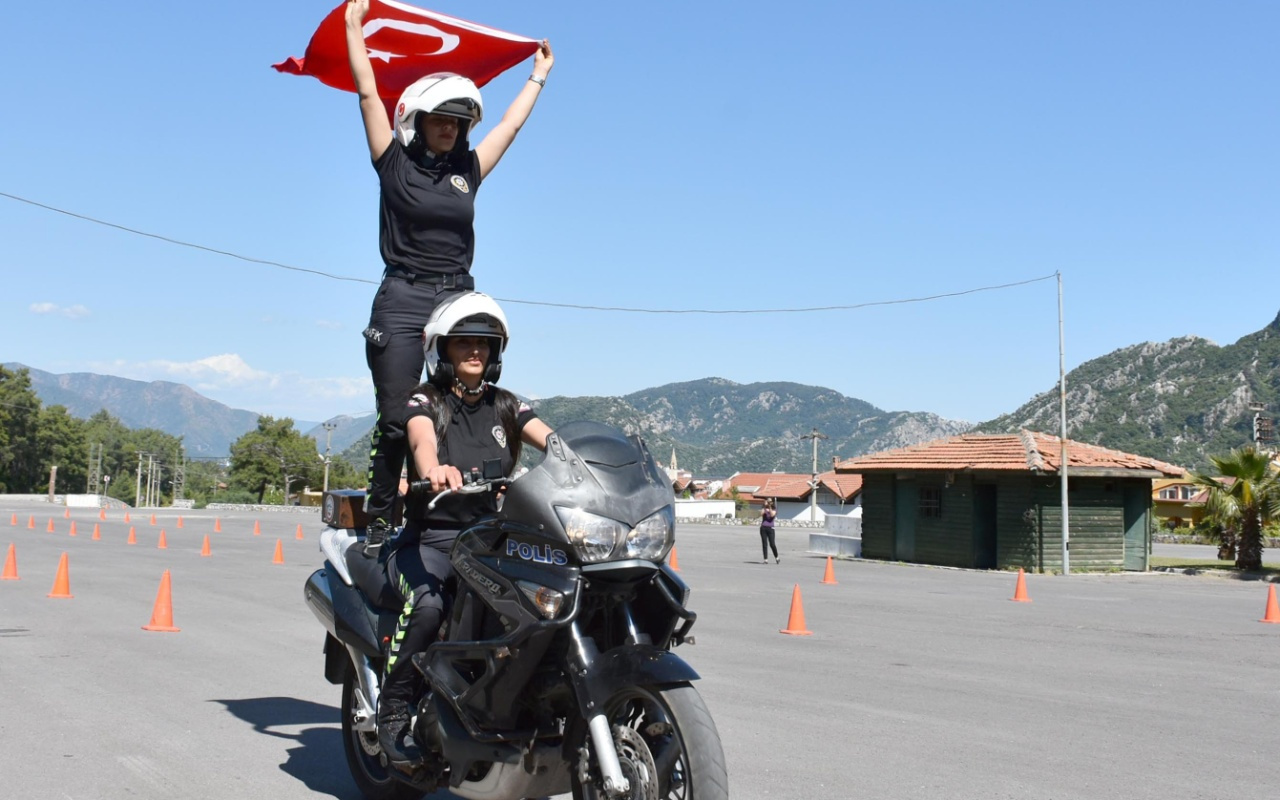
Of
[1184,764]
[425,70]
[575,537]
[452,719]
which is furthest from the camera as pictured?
[425,70]

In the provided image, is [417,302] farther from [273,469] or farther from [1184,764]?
[273,469]

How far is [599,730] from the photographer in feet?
12.1

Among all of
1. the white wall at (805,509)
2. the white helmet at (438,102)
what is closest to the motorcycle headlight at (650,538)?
the white helmet at (438,102)

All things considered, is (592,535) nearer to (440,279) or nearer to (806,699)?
(440,279)

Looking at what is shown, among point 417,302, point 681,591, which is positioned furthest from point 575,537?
point 417,302

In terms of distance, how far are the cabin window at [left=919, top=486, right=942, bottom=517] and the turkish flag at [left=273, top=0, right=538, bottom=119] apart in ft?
99.7

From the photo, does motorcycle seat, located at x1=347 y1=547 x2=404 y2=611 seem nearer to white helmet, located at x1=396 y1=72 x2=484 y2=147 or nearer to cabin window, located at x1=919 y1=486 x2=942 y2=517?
white helmet, located at x1=396 y1=72 x2=484 y2=147

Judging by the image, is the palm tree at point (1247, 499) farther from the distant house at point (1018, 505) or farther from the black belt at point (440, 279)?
the black belt at point (440, 279)

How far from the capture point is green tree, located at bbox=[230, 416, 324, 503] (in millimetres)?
131250

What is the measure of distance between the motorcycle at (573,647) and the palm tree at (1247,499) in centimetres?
3283

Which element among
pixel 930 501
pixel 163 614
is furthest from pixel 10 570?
pixel 930 501

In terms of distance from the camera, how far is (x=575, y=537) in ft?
12.4

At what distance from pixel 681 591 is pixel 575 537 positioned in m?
0.44

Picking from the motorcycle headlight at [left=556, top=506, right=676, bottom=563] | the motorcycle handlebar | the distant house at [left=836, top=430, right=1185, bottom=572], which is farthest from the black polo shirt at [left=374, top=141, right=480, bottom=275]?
the distant house at [left=836, top=430, right=1185, bottom=572]
